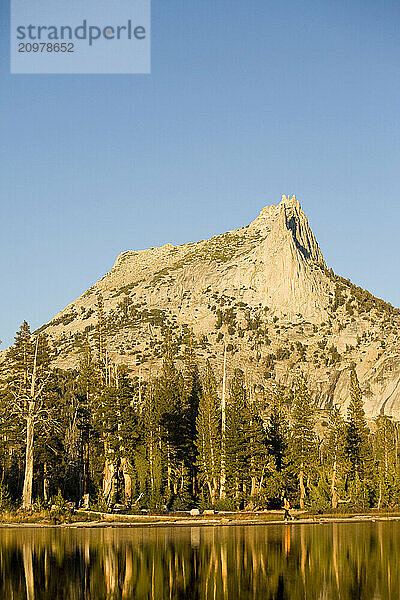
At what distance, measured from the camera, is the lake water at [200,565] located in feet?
78.2

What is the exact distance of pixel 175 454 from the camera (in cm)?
6531

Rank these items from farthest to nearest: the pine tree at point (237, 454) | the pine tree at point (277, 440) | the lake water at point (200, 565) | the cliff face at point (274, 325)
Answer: the cliff face at point (274, 325)
the pine tree at point (277, 440)
the pine tree at point (237, 454)
the lake water at point (200, 565)

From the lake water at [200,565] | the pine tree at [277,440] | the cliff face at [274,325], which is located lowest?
the lake water at [200,565]

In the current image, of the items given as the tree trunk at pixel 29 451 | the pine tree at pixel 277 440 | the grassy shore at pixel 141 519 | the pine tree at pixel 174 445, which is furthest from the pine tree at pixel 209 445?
the tree trunk at pixel 29 451

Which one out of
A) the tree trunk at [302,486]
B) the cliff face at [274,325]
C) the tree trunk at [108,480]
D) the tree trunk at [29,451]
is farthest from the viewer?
the cliff face at [274,325]

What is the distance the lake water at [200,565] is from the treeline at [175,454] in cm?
1413

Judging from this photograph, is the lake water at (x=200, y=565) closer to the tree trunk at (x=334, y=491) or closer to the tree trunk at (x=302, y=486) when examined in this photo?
the tree trunk at (x=302, y=486)

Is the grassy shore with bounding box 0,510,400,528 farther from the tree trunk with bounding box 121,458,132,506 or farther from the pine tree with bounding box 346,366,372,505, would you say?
the tree trunk with bounding box 121,458,132,506

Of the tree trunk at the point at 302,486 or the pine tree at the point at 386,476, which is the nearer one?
the tree trunk at the point at 302,486

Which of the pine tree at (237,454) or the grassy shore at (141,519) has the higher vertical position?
the pine tree at (237,454)

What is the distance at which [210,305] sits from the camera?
18125cm

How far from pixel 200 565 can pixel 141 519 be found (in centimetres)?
2124

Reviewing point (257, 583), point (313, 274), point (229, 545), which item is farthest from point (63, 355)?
point (257, 583)

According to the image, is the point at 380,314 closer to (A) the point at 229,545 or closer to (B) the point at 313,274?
(B) the point at 313,274
